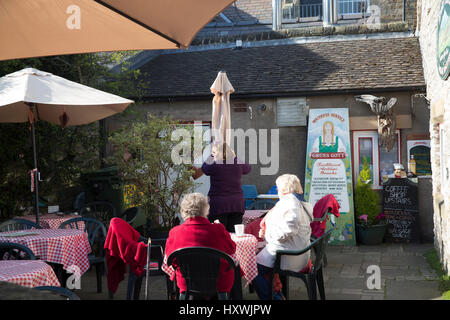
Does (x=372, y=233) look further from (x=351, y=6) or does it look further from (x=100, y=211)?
(x=351, y=6)

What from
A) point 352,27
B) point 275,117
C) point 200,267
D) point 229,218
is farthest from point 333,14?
point 200,267

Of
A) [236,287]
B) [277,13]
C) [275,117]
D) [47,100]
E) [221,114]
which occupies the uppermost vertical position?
[277,13]

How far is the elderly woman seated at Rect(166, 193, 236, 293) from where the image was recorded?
399cm

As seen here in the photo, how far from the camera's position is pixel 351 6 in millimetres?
15969

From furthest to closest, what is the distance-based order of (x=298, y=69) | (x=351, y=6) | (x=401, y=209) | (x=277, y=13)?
(x=351, y=6), (x=277, y=13), (x=298, y=69), (x=401, y=209)

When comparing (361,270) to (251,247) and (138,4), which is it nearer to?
(251,247)

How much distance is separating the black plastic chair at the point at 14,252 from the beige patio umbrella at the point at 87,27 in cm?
186

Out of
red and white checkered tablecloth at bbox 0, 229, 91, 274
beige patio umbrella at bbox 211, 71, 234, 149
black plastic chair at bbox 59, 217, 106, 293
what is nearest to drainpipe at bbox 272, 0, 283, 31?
beige patio umbrella at bbox 211, 71, 234, 149

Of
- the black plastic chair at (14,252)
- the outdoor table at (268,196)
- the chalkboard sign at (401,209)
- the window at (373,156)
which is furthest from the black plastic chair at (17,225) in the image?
the chalkboard sign at (401,209)

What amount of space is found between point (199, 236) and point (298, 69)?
25.0 ft

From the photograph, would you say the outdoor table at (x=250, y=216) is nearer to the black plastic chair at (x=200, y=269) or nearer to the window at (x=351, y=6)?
the black plastic chair at (x=200, y=269)
